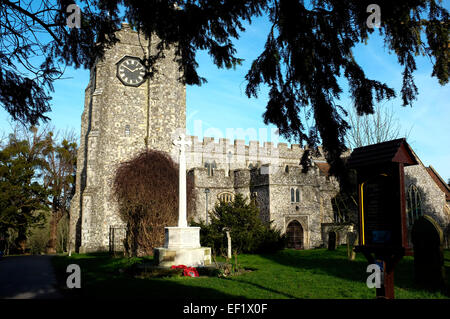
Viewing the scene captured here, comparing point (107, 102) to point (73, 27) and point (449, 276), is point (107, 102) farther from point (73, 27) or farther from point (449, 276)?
point (449, 276)

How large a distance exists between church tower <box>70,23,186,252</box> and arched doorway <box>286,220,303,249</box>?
986cm

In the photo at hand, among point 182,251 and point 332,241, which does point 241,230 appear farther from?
point 182,251

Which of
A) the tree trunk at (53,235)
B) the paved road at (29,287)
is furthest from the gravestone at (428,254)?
the tree trunk at (53,235)

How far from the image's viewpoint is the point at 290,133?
17.4 feet

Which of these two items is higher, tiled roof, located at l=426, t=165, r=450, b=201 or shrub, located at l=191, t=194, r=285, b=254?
tiled roof, located at l=426, t=165, r=450, b=201

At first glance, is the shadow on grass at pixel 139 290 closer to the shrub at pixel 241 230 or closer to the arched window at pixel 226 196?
the shrub at pixel 241 230

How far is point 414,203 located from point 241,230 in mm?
15619

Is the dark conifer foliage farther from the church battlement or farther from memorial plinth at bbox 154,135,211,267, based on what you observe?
the church battlement

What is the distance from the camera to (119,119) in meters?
25.3

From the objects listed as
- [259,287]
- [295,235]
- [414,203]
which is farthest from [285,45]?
[414,203]

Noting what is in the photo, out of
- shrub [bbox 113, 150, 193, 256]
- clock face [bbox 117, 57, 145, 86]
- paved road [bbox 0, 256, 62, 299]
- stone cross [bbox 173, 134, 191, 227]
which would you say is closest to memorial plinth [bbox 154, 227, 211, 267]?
stone cross [bbox 173, 134, 191, 227]

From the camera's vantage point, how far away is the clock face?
25.7 meters

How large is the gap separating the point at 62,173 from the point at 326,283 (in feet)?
102
